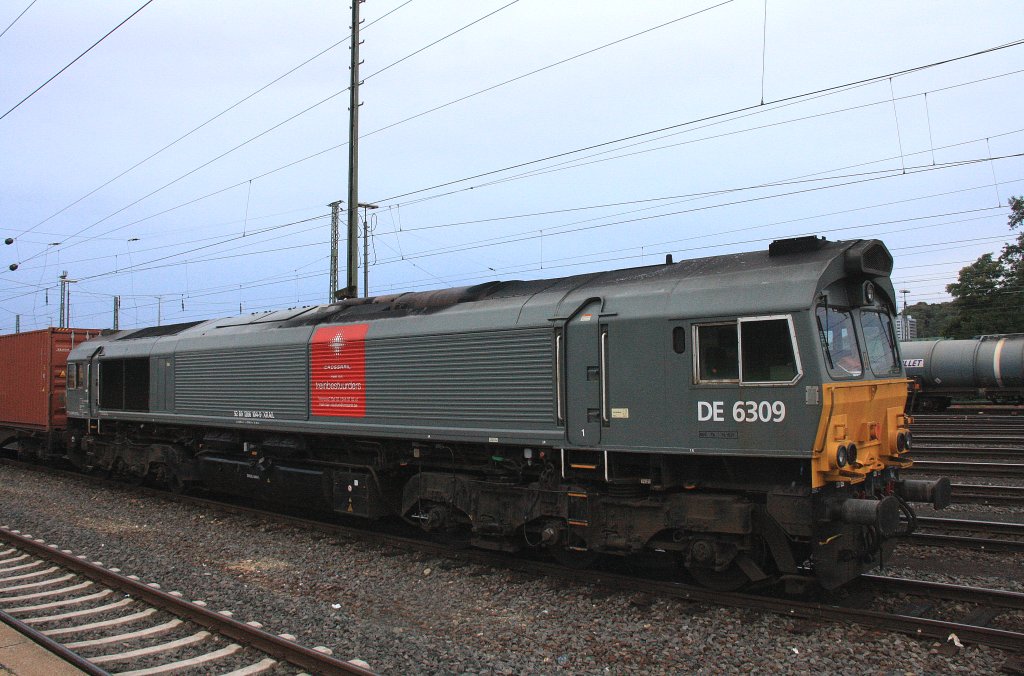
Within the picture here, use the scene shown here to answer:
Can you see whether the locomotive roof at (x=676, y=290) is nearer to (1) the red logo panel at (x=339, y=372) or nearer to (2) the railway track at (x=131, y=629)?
(1) the red logo panel at (x=339, y=372)

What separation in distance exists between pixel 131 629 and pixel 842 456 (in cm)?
700

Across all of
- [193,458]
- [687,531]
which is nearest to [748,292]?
[687,531]

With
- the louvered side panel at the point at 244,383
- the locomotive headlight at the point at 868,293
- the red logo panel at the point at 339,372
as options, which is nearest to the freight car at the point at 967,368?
the locomotive headlight at the point at 868,293

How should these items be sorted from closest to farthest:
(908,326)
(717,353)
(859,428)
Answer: (859,428)
(717,353)
(908,326)

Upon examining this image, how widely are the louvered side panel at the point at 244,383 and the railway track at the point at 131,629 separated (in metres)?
3.50

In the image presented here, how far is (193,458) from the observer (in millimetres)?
14727

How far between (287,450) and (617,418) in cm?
684

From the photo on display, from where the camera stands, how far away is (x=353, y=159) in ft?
57.0

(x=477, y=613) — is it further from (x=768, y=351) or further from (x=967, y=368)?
(x=967, y=368)

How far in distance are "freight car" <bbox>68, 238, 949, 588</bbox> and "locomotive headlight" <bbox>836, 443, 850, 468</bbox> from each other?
2 cm

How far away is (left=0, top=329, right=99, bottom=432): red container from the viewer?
19.0 m

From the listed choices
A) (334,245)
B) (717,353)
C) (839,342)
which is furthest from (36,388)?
(839,342)

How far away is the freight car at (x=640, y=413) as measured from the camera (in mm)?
6766

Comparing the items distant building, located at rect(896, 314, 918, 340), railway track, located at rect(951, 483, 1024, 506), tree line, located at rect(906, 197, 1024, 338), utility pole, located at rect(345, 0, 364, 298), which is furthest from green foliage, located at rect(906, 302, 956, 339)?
utility pole, located at rect(345, 0, 364, 298)
